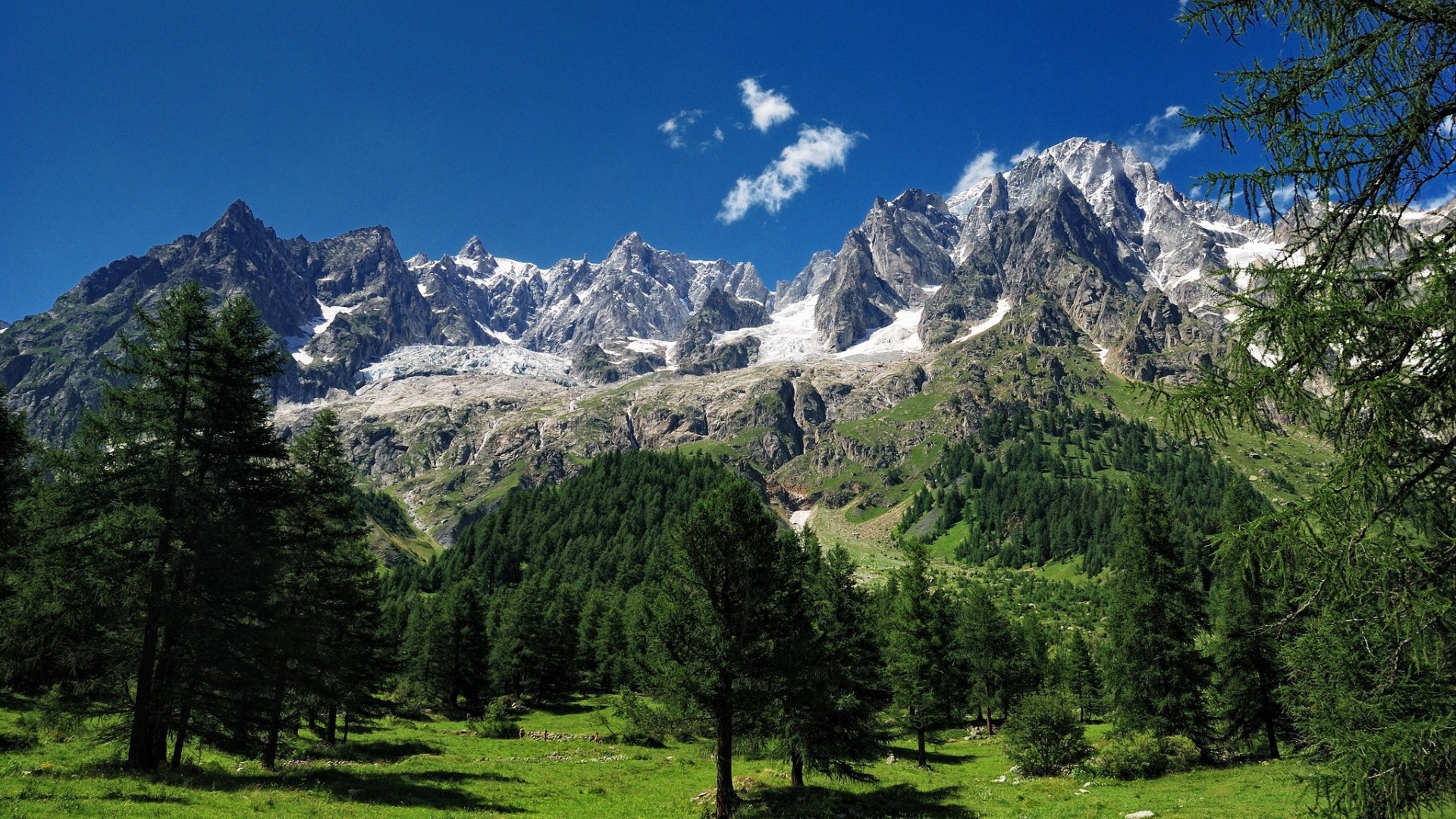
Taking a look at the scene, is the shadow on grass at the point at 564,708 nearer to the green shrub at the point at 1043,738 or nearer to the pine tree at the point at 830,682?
the pine tree at the point at 830,682

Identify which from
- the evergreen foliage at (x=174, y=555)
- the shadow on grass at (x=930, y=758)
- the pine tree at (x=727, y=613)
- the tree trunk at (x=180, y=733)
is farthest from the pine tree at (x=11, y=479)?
the shadow on grass at (x=930, y=758)

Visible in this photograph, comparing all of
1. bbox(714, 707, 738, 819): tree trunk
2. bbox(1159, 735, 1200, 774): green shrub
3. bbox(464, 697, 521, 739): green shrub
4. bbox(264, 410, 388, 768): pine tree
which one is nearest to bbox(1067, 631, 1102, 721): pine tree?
bbox(1159, 735, 1200, 774): green shrub

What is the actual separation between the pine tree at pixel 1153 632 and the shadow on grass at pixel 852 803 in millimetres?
12532

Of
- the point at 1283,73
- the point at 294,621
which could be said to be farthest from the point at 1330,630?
the point at 294,621

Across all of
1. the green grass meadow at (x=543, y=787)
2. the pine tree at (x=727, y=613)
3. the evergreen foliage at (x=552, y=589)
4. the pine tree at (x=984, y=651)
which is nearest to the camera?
the green grass meadow at (x=543, y=787)

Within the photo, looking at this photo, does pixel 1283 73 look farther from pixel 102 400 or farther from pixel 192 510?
pixel 102 400

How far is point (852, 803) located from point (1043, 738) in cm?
1380

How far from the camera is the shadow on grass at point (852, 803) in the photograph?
24844 mm

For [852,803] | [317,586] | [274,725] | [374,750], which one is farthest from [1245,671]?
[374,750]

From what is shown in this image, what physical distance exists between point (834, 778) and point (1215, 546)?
28665mm

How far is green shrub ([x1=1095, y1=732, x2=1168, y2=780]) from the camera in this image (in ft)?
106

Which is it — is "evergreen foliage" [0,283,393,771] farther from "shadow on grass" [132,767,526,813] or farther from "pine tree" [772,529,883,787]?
"pine tree" [772,529,883,787]

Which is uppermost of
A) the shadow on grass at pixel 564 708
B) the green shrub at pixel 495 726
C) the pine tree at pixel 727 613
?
the pine tree at pixel 727 613

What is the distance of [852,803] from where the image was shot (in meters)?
27.2
